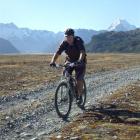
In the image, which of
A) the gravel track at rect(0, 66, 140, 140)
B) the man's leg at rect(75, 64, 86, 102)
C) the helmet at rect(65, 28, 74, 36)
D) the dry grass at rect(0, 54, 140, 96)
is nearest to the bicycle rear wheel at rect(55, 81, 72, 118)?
the gravel track at rect(0, 66, 140, 140)

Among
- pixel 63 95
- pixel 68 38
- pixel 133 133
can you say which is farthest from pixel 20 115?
pixel 133 133

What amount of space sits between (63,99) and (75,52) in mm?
1899

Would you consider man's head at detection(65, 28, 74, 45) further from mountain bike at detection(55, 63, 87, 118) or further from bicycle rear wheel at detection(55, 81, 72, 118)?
bicycle rear wheel at detection(55, 81, 72, 118)

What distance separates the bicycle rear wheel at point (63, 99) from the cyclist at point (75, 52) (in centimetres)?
71

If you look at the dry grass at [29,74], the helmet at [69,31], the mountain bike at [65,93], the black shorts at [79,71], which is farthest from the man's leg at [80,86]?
the dry grass at [29,74]

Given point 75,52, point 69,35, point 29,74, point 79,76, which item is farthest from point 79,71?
point 29,74

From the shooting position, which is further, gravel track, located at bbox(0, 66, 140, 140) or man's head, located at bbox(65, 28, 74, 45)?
man's head, located at bbox(65, 28, 74, 45)

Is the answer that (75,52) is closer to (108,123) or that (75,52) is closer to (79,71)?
(79,71)

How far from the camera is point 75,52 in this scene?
17781 mm

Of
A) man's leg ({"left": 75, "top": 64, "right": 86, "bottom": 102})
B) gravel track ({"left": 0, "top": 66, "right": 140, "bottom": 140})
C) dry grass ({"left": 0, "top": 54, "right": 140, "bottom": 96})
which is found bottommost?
dry grass ({"left": 0, "top": 54, "right": 140, "bottom": 96})

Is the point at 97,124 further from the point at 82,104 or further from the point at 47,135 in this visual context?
the point at 82,104

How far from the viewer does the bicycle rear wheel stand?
17188 mm

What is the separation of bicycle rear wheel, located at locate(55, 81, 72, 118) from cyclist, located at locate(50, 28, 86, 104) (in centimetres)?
71

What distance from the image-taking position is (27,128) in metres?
15.4
